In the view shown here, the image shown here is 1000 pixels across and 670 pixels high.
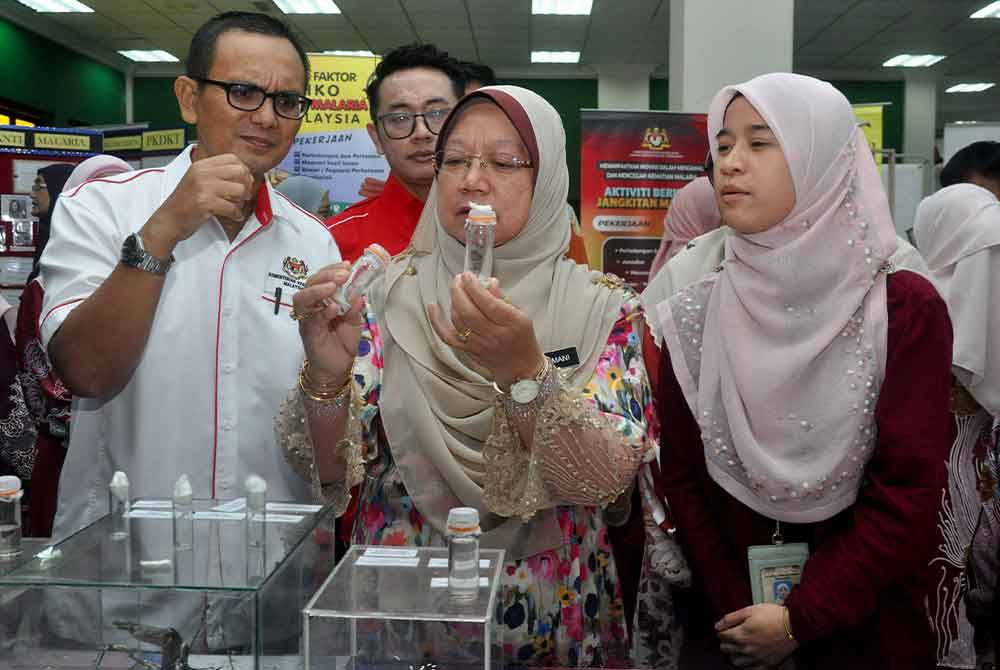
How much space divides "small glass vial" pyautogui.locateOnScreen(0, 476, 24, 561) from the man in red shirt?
4.87 ft

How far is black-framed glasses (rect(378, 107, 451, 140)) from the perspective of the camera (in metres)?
2.69

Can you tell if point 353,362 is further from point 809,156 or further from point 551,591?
point 809,156

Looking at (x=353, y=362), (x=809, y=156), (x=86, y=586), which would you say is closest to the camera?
(x=86, y=586)

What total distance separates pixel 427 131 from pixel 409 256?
1.07 metres

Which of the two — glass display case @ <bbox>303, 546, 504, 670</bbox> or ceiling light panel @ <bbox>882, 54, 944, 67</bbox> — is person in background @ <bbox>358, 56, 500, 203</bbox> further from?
ceiling light panel @ <bbox>882, 54, 944, 67</bbox>

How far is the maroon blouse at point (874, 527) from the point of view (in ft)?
5.10

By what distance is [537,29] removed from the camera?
38.1 ft

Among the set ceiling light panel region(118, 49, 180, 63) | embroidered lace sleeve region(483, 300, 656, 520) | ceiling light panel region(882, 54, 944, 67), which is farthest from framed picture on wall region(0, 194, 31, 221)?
ceiling light panel region(882, 54, 944, 67)

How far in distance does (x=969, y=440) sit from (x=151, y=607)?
269cm

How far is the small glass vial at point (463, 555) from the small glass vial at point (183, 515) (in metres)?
0.30

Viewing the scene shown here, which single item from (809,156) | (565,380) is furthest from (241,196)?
(809,156)

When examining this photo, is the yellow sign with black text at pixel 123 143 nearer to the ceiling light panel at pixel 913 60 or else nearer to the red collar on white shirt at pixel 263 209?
the red collar on white shirt at pixel 263 209

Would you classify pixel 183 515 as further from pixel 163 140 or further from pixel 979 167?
pixel 163 140

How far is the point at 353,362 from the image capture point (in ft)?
4.96
